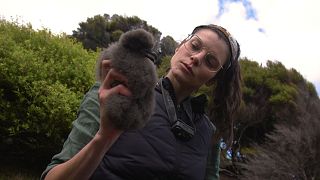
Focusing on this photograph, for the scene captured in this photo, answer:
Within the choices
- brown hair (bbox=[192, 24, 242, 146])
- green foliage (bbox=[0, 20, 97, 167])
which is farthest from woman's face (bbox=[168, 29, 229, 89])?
green foliage (bbox=[0, 20, 97, 167])

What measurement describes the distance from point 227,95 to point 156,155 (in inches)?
38.6

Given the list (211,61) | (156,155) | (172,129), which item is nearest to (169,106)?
(172,129)

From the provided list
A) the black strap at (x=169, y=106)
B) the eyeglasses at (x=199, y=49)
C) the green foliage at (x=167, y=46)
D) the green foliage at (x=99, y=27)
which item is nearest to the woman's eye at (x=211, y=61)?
the eyeglasses at (x=199, y=49)

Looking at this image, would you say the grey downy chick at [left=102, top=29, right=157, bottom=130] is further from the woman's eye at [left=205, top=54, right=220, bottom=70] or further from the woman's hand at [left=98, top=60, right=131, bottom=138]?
the woman's eye at [left=205, top=54, right=220, bottom=70]

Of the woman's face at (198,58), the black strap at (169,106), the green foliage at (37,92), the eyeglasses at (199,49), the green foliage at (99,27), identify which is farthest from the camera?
the green foliage at (99,27)

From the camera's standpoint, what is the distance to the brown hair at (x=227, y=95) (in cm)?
261

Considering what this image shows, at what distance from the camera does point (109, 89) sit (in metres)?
1.31

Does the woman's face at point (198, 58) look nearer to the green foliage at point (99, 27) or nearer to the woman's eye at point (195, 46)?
the woman's eye at point (195, 46)

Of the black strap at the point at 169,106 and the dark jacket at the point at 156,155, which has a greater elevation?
the black strap at the point at 169,106

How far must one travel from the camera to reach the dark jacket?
178cm

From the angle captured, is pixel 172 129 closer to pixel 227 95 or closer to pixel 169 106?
pixel 169 106

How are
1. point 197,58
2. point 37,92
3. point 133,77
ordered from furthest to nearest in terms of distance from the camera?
1. point 37,92
2. point 197,58
3. point 133,77

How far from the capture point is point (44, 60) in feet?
32.1

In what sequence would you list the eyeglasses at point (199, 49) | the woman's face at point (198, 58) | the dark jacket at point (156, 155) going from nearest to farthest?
the dark jacket at point (156, 155) < the woman's face at point (198, 58) < the eyeglasses at point (199, 49)
